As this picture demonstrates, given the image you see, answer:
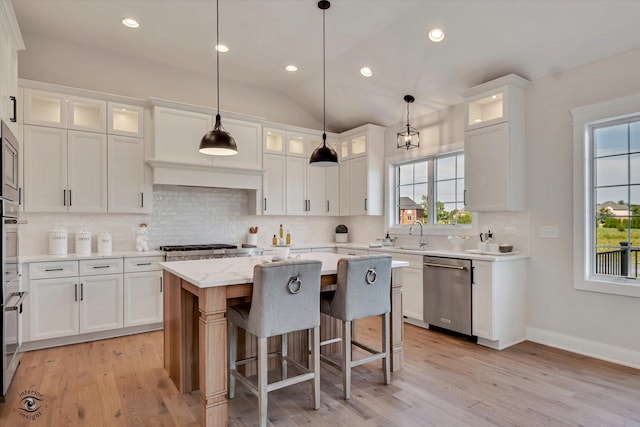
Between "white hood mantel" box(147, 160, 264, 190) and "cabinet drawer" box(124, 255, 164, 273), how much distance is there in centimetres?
93

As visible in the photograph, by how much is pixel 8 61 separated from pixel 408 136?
4.24m

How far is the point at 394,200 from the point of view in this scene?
5.75 m

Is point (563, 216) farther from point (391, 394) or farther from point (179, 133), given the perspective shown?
point (179, 133)

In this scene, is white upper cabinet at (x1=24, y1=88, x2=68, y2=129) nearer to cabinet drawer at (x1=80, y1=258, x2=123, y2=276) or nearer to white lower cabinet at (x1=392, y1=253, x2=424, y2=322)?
cabinet drawer at (x1=80, y1=258, x2=123, y2=276)

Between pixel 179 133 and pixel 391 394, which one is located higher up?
pixel 179 133

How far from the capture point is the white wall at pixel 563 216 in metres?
3.33

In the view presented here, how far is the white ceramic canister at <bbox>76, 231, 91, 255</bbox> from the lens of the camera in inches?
162

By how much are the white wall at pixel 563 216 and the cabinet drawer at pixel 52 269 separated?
4.87m

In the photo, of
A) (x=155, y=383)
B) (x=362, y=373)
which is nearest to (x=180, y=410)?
(x=155, y=383)

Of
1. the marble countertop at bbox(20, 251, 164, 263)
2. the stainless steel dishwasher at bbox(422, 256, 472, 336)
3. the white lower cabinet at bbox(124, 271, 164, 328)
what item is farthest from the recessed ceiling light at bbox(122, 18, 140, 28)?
the stainless steel dishwasher at bbox(422, 256, 472, 336)

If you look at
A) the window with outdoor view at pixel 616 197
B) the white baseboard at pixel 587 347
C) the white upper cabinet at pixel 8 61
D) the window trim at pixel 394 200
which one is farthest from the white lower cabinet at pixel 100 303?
the window with outdoor view at pixel 616 197

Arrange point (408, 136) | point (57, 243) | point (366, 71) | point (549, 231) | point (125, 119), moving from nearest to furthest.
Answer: point (549, 231) < point (57, 243) < point (125, 119) < point (366, 71) < point (408, 136)

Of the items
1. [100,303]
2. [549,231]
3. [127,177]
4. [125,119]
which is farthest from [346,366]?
[125,119]

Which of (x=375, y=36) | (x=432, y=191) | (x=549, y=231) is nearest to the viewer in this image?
(x=549, y=231)
